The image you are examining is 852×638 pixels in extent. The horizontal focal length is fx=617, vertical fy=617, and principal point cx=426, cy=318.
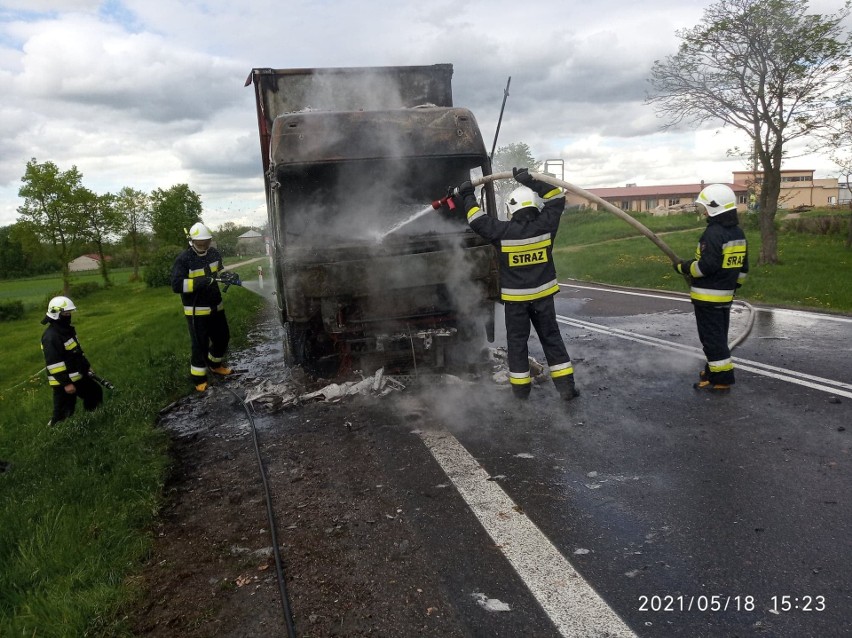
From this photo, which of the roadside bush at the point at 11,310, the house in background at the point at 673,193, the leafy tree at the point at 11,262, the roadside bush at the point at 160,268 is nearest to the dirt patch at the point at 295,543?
the roadside bush at the point at 160,268

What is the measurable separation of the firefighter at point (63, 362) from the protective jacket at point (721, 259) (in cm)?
596

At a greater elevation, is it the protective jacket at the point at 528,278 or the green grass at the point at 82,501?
the protective jacket at the point at 528,278

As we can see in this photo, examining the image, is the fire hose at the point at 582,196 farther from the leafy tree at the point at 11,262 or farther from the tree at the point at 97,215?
the leafy tree at the point at 11,262

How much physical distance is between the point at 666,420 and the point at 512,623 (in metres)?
2.66

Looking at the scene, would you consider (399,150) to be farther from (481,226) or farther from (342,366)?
(342,366)

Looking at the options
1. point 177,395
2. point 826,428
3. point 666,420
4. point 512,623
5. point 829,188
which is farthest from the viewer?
point 829,188

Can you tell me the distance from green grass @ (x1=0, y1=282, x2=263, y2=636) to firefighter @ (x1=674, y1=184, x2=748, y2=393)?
4461 millimetres

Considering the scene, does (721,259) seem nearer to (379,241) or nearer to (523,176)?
(523,176)

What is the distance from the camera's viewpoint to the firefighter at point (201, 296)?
7.05 meters

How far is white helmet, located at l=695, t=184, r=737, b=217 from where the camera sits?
533 cm

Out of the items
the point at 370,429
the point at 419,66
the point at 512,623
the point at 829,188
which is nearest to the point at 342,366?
the point at 370,429

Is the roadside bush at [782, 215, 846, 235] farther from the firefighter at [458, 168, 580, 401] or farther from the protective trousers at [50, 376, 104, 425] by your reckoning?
the protective trousers at [50, 376, 104, 425]

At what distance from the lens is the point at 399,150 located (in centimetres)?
607
